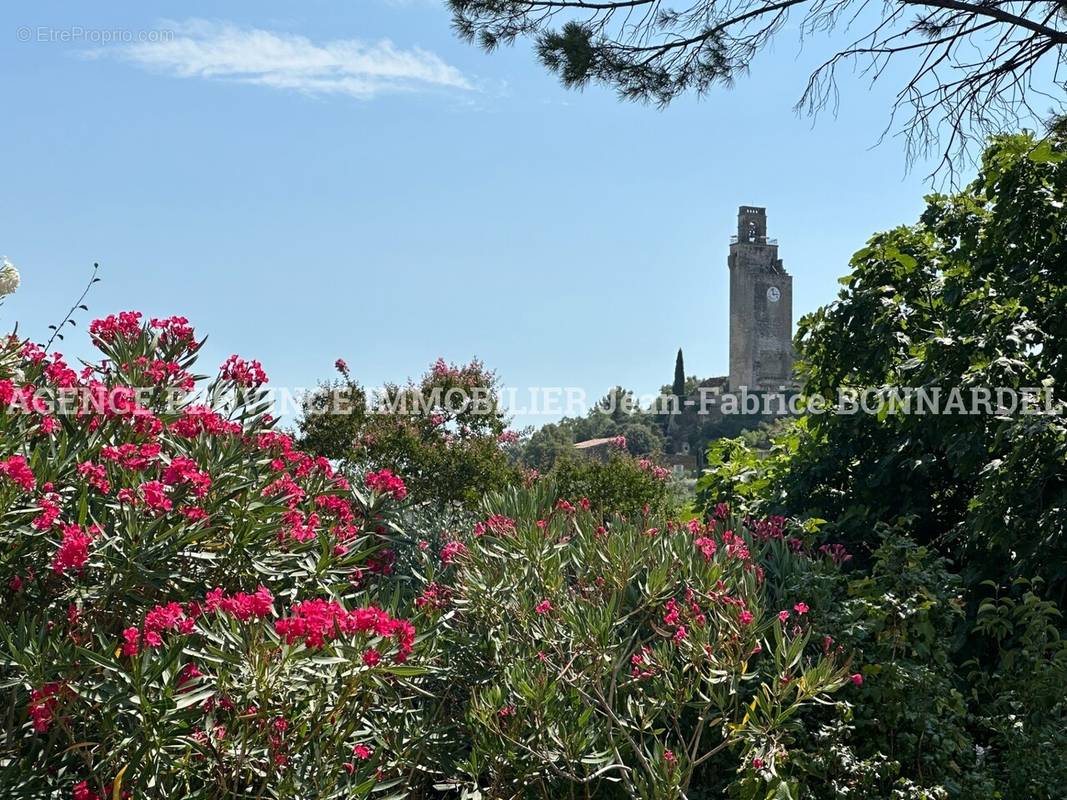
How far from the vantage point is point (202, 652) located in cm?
311

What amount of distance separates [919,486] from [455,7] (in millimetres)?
4441

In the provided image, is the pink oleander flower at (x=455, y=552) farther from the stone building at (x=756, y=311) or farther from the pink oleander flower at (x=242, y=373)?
the stone building at (x=756, y=311)

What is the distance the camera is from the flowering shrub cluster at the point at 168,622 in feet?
9.78

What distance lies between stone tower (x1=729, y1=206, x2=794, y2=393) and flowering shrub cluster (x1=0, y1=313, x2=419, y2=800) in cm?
6686

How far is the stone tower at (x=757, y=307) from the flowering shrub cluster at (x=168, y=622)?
66.9m

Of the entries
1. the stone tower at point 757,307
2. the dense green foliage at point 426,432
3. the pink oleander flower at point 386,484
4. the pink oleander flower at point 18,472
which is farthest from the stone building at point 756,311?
the pink oleander flower at point 18,472

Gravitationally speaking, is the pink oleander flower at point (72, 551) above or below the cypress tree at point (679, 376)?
below

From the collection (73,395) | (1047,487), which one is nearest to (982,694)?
(1047,487)

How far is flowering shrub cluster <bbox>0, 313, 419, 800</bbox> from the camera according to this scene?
117 inches

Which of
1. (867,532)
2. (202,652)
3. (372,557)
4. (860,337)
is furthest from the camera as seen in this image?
(860,337)

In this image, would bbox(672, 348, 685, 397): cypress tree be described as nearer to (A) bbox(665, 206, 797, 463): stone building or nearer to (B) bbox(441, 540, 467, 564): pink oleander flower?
(A) bbox(665, 206, 797, 463): stone building

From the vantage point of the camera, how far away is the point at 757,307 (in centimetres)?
7006

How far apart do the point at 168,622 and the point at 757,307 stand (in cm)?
6928

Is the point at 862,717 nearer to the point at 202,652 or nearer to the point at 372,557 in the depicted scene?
the point at 372,557
